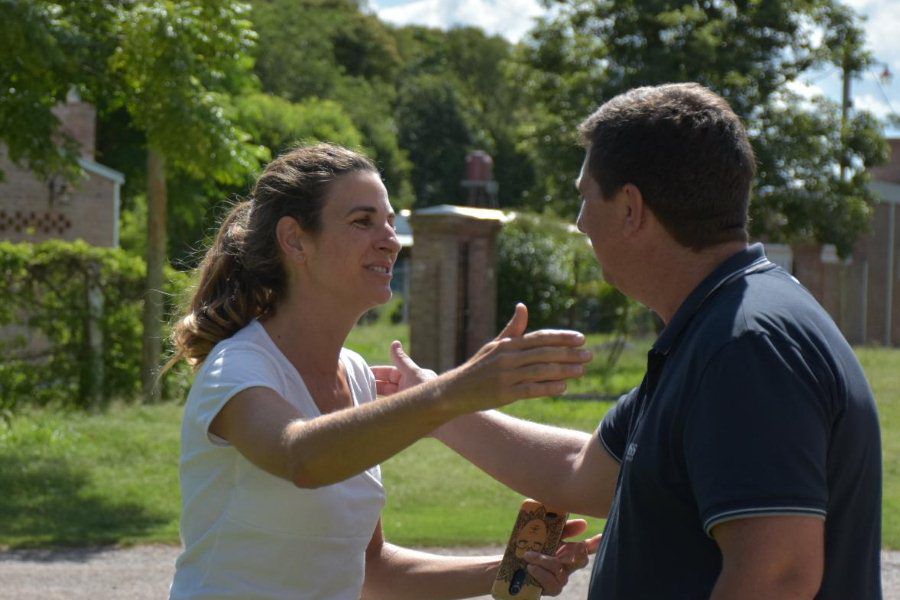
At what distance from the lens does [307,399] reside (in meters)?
2.85

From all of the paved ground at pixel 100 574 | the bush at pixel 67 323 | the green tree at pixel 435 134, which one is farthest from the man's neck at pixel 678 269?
the green tree at pixel 435 134

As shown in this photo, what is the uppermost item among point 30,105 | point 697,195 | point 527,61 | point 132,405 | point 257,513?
point 527,61

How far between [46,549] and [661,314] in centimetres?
701

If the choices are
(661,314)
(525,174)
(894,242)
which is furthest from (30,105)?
(525,174)

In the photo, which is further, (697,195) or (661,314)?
(661,314)

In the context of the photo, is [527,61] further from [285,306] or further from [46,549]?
[285,306]

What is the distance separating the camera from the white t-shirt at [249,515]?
2.70 meters

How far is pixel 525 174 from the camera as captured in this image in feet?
223

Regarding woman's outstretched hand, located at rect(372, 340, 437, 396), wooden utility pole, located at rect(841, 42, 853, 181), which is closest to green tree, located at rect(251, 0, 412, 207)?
wooden utility pole, located at rect(841, 42, 853, 181)

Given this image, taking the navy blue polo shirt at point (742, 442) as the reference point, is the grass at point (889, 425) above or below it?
below

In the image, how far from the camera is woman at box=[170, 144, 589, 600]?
239 centimetres

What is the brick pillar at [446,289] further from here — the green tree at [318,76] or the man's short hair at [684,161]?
the green tree at [318,76]

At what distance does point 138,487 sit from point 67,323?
4855mm

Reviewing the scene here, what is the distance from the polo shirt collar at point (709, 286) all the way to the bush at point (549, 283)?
22.2 metres
